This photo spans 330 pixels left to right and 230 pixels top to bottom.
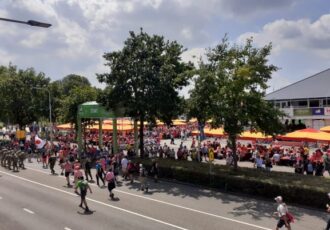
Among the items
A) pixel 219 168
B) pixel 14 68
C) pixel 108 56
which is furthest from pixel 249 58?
pixel 14 68

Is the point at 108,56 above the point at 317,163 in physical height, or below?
above

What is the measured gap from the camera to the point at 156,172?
27641 mm

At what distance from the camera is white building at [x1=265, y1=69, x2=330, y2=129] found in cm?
6034

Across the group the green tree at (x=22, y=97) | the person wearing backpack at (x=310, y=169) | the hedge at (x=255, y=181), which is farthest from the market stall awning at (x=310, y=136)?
the green tree at (x=22, y=97)

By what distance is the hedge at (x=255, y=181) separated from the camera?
805 inches

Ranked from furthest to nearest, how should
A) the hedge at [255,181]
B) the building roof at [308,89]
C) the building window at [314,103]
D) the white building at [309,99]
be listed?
the building roof at [308,89], the building window at [314,103], the white building at [309,99], the hedge at [255,181]

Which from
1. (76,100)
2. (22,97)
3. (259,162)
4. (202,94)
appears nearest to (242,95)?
(202,94)

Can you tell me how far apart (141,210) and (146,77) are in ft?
42.8

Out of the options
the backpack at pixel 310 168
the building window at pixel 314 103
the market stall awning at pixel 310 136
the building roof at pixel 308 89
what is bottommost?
the backpack at pixel 310 168

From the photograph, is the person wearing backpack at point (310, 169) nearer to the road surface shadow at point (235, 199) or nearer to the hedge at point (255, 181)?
the hedge at point (255, 181)

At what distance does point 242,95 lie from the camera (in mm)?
24016

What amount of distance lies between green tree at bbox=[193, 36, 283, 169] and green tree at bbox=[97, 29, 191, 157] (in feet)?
18.9

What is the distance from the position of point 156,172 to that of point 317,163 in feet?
33.7

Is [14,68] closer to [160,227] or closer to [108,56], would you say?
[108,56]
